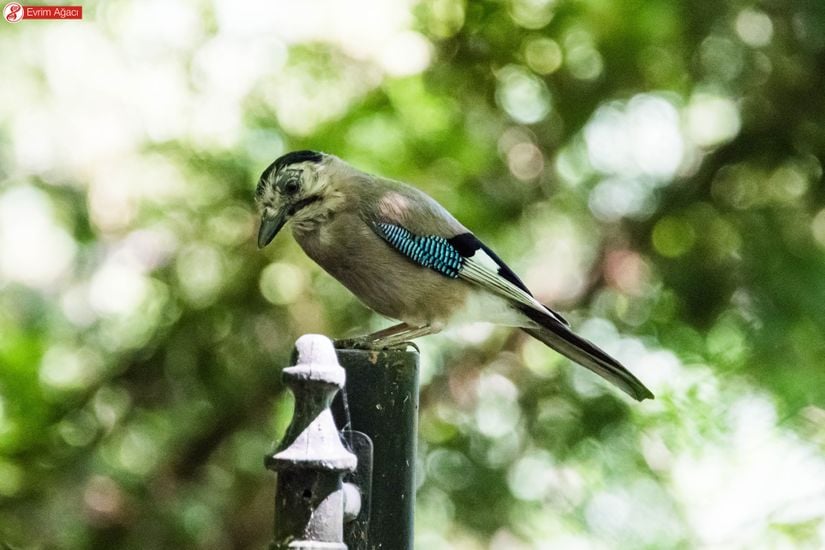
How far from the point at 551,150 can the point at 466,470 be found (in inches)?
44.1

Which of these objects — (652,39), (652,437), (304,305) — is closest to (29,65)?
(304,305)

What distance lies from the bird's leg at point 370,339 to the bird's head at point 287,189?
370 millimetres

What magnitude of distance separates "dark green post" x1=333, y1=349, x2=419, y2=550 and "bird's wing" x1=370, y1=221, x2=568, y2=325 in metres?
0.99

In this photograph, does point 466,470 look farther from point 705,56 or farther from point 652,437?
point 705,56

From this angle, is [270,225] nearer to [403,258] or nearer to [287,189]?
[287,189]

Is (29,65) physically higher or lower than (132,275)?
higher

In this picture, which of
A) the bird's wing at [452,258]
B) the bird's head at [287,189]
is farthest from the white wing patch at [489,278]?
the bird's head at [287,189]

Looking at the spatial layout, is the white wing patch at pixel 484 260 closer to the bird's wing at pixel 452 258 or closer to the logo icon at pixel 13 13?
the bird's wing at pixel 452 258

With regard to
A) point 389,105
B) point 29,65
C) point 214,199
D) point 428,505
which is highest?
point 29,65

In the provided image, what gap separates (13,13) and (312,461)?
9.18ft

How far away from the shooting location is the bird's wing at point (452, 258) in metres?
3.18

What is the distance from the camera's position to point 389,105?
3861mm

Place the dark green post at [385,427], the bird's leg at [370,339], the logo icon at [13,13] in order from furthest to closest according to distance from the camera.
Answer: the logo icon at [13,13] < the bird's leg at [370,339] < the dark green post at [385,427]

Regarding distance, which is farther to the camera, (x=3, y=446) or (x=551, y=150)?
(x=551, y=150)
